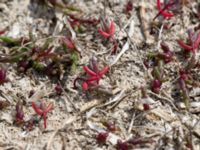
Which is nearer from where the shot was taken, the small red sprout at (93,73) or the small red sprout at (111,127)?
the small red sprout at (111,127)

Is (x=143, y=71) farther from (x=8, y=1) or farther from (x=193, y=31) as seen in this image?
(x=8, y=1)

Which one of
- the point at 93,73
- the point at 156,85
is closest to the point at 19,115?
the point at 93,73

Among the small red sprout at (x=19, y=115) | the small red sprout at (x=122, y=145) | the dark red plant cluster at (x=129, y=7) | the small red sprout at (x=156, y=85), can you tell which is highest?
the dark red plant cluster at (x=129, y=7)

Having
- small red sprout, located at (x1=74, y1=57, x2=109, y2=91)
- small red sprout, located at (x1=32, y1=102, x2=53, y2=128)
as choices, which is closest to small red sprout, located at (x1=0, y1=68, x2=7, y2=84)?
small red sprout, located at (x1=32, y1=102, x2=53, y2=128)

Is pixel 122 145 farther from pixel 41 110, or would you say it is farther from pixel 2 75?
pixel 2 75

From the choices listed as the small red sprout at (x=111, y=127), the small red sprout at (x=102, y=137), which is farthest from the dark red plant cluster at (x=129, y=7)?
the small red sprout at (x=102, y=137)

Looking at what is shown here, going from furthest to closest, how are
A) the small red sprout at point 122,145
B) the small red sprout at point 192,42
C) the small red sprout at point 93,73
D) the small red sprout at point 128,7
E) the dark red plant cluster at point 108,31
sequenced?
the small red sprout at point 128,7, the dark red plant cluster at point 108,31, the small red sprout at point 192,42, the small red sprout at point 93,73, the small red sprout at point 122,145

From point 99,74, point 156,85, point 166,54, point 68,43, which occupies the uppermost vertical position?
point 68,43

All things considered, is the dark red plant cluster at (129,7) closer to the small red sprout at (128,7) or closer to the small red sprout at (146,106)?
the small red sprout at (128,7)
